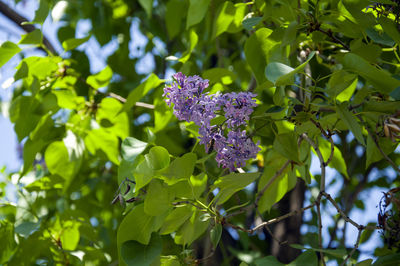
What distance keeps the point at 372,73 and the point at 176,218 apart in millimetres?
339

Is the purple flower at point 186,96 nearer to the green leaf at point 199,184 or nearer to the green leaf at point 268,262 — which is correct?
the green leaf at point 199,184

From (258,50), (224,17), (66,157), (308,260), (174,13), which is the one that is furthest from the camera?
(174,13)

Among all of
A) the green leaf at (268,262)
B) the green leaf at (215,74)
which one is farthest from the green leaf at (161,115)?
the green leaf at (268,262)

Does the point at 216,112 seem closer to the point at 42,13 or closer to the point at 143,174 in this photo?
the point at 143,174

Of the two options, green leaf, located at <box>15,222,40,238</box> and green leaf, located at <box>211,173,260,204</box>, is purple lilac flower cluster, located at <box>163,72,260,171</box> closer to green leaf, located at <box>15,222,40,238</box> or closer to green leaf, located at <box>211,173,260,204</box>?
green leaf, located at <box>211,173,260,204</box>

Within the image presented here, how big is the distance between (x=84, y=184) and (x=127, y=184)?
0.68m

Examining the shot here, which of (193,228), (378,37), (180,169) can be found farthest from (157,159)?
(378,37)

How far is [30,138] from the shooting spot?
1.03 m

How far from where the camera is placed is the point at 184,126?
97 cm

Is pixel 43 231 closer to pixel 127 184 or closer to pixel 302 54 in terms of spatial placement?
pixel 127 184

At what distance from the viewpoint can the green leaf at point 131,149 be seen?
0.75 meters

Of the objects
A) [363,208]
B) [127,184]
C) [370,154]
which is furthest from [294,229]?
[127,184]

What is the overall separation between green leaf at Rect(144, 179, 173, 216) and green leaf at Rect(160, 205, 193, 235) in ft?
0.13

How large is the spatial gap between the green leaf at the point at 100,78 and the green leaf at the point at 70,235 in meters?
0.32
